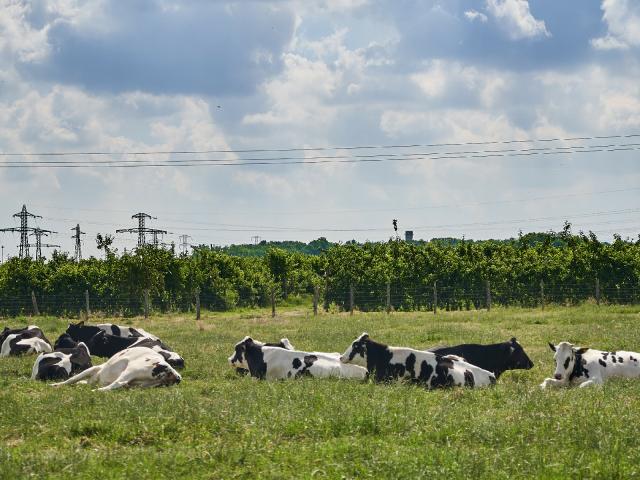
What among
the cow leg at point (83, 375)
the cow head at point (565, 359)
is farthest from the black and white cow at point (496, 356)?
the cow leg at point (83, 375)

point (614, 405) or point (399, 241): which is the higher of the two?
point (399, 241)

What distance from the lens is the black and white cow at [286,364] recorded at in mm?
16953

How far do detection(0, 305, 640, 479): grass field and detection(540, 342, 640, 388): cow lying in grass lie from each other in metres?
0.89

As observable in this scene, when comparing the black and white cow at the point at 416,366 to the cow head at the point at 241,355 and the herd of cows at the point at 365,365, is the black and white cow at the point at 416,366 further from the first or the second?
the cow head at the point at 241,355

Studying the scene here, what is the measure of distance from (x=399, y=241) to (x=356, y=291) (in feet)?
39.4

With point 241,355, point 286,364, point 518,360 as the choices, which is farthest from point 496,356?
point 241,355

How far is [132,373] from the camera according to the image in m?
15.5

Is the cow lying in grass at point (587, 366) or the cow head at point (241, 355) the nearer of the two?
the cow lying in grass at point (587, 366)

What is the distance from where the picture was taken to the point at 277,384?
15.2 m

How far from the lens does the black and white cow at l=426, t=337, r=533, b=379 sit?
1820 centimetres

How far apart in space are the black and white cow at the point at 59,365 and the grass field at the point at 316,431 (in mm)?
1042

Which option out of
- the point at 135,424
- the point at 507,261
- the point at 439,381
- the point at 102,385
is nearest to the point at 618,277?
the point at 507,261

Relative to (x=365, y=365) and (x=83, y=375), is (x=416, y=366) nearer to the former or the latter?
(x=365, y=365)

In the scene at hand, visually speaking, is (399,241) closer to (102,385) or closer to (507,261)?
(507,261)
